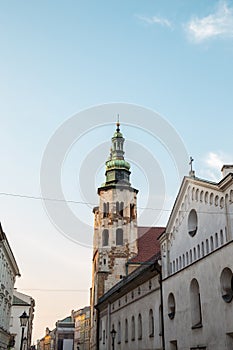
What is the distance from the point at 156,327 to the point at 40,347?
582 feet

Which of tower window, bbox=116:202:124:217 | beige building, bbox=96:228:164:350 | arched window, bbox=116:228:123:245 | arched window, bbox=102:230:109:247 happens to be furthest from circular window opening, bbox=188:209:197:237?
arched window, bbox=102:230:109:247

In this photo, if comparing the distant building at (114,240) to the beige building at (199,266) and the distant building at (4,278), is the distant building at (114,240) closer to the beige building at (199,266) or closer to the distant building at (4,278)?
the distant building at (4,278)

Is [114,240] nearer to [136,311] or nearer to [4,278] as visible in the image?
[4,278]

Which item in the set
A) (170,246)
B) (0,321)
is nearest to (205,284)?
(170,246)

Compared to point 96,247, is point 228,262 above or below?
below

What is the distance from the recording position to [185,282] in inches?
891

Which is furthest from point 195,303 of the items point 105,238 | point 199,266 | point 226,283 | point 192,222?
point 105,238

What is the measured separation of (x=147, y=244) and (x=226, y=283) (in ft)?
112

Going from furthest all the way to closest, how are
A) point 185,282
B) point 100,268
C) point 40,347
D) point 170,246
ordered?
point 40,347 < point 100,268 < point 170,246 < point 185,282

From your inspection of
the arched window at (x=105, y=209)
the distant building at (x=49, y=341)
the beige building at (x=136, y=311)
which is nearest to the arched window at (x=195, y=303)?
the beige building at (x=136, y=311)

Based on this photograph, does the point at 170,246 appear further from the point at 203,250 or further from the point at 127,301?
the point at 127,301

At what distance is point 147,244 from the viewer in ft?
172

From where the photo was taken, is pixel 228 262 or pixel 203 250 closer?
pixel 228 262

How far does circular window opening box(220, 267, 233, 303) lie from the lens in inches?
715
